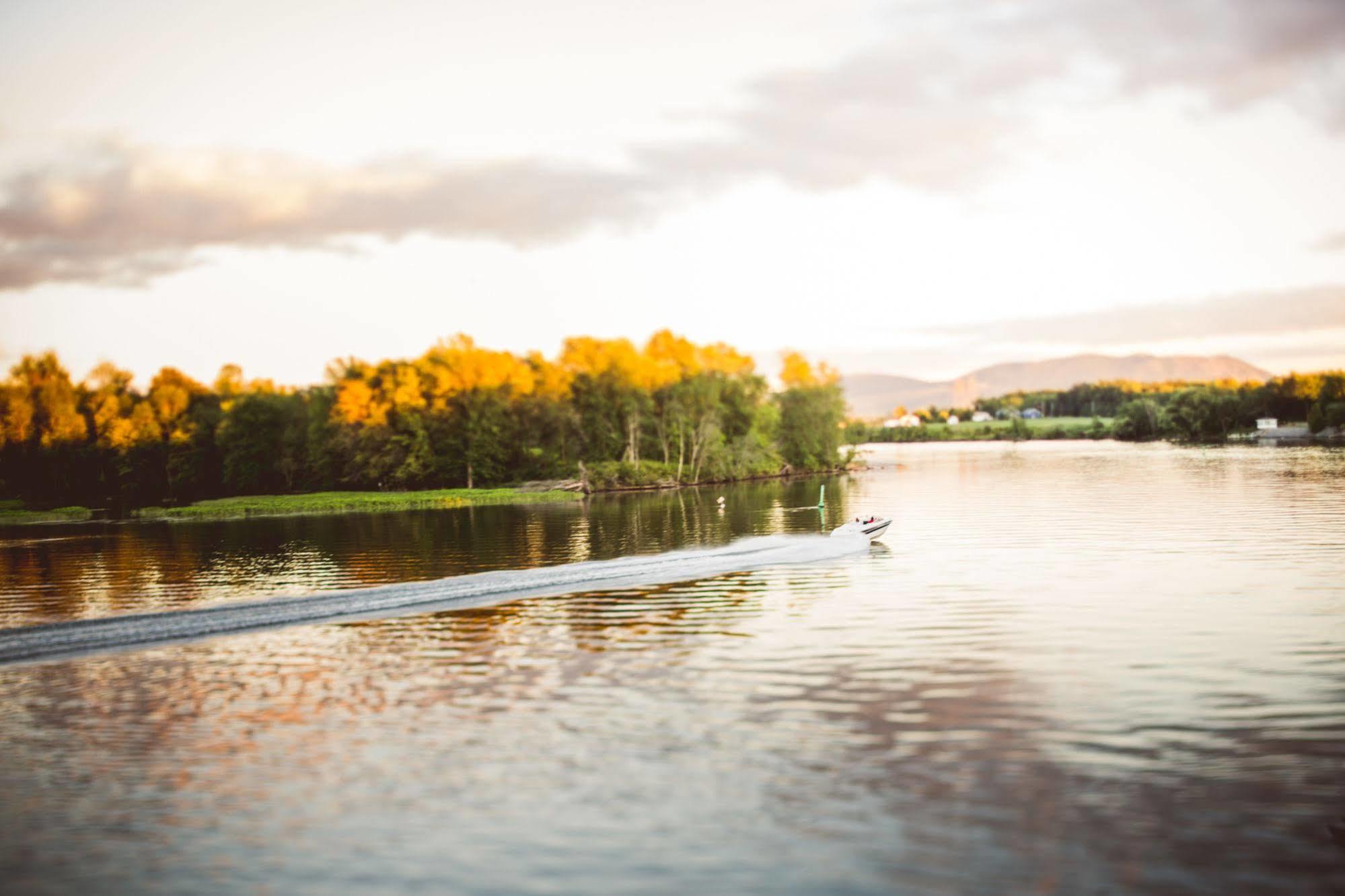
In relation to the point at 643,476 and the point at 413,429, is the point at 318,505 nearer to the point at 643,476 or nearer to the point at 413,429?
the point at 413,429

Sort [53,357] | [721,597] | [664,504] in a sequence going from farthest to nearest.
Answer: [53,357], [664,504], [721,597]

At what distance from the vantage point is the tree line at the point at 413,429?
4569 inches

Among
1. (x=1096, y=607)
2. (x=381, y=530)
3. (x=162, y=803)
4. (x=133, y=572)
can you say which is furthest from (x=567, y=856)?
(x=381, y=530)

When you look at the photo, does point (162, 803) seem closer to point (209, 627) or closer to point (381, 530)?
point (209, 627)

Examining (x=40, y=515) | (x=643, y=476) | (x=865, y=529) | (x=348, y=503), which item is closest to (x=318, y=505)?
(x=348, y=503)

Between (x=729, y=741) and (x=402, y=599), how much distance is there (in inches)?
697

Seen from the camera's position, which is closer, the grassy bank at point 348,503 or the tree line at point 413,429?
the grassy bank at point 348,503

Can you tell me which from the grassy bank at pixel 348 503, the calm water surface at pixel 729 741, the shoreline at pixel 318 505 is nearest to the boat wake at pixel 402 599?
the calm water surface at pixel 729 741

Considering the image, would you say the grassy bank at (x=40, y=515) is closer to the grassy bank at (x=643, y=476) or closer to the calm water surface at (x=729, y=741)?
the grassy bank at (x=643, y=476)

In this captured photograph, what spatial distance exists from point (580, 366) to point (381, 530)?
6032 centimetres

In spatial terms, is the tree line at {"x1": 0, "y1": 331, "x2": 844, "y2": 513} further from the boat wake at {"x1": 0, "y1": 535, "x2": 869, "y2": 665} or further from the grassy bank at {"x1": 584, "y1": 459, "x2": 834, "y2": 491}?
the boat wake at {"x1": 0, "y1": 535, "x2": 869, "y2": 665}

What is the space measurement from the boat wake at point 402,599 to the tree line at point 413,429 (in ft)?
236

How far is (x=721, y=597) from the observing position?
31.9 metres

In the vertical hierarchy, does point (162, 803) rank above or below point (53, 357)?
below
